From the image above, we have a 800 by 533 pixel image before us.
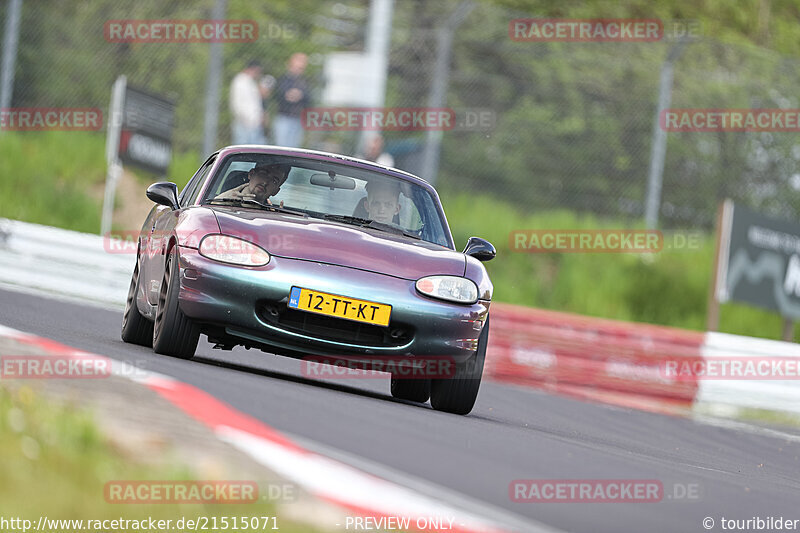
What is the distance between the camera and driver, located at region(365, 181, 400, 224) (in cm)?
870

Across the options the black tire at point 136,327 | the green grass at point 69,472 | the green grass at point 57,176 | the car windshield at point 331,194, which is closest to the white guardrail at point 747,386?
the car windshield at point 331,194

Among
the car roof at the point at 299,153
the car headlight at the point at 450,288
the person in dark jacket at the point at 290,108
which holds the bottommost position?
the car headlight at the point at 450,288

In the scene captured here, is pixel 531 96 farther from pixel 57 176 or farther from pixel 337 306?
pixel 337 306

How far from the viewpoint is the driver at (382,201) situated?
8.70m

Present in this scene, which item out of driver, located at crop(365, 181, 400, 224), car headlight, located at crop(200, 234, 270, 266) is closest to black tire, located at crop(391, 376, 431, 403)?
driver, located at crop(365, 181, 400, 224)

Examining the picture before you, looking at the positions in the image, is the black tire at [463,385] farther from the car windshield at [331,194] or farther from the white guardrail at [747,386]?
the white guardrail at [747,386]

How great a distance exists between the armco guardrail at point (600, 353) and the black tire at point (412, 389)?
5.43 meters

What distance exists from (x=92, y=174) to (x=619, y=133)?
7.23 m

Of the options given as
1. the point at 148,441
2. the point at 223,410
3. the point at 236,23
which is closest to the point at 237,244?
the point at 223,410

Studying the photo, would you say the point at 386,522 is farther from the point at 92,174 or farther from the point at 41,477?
the point at 92,174

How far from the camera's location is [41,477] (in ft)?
12.2

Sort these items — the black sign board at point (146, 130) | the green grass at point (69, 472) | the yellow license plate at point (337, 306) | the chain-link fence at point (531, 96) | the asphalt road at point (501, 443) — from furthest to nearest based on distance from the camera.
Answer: the chain-link fence at point (531, 96) → the black sign board at point (146, 130) → the yellow license plate at point (337, 306) → the asphalt road at point (501, 443) → the green grass at point (69, 472)

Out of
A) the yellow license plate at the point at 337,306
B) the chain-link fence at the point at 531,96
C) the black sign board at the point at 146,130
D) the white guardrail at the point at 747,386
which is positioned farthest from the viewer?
the chain-link fence at the point at 531,96

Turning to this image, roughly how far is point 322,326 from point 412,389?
152 cm
